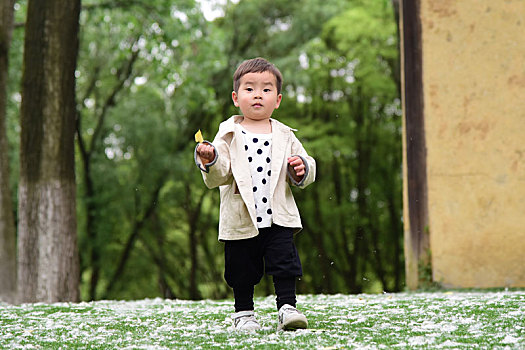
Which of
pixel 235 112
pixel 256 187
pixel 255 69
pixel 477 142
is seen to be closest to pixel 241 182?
pixel 256 187

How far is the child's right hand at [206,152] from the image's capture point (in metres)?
4.08

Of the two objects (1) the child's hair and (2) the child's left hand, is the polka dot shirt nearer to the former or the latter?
(2) the child's left hand

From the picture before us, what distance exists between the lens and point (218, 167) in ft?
13.8

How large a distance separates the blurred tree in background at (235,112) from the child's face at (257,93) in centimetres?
1273

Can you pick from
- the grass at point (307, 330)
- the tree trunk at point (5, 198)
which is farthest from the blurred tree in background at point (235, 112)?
the grass at point (307, 330)

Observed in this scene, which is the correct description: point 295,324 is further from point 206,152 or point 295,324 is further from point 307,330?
point 206,152

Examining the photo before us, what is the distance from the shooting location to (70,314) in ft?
18.0

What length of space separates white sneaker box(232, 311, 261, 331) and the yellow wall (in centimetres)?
394

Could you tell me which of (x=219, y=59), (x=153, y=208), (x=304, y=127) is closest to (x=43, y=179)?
(x=219, y=59)

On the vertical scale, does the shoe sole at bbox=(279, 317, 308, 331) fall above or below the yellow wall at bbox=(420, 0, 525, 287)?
below

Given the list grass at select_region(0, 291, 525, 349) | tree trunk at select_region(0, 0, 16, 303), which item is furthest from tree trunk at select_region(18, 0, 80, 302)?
tree trunk at select_region(0, 0, 16, 303)

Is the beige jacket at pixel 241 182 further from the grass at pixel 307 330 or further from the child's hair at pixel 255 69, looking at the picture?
the grass at pixel 307 330

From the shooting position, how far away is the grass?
11.8 feet

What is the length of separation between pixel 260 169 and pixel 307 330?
1030 mm
